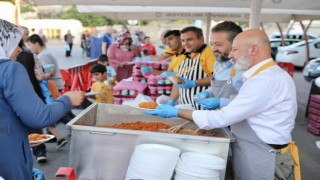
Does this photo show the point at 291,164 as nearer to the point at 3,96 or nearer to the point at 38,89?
the point at 3,96

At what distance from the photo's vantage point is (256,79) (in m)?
1.83

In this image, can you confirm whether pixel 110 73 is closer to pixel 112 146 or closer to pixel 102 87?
pixel 102 87

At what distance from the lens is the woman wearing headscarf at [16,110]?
1589 mm

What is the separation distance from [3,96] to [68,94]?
356 millimetres

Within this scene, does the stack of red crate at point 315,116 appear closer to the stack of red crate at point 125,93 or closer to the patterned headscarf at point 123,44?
the stack of red crate at point 125,93

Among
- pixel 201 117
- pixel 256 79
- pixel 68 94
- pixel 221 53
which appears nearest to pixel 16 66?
pixel 68 94

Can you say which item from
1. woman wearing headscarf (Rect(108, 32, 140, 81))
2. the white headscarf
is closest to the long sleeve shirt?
the white headscarf

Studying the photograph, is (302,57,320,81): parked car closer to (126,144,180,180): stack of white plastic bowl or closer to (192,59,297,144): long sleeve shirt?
(192,59,297,144): long sleeve shirt

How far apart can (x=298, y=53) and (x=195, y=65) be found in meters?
13.1

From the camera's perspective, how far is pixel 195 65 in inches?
126

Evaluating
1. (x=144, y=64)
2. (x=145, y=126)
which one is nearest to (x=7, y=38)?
(x=145, y=126)

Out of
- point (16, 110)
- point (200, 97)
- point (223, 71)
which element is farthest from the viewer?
point (223, 71)

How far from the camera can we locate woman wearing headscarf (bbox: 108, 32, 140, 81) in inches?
257

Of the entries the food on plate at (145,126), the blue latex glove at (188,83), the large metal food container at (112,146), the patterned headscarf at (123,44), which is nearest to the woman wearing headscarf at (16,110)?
the large metal food container at (112,146)
